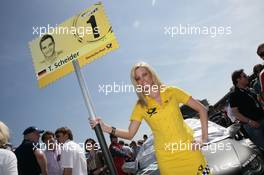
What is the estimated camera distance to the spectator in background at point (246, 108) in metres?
6.08

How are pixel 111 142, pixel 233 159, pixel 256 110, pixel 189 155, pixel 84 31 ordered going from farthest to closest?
pixel 111 142 → pixel 256 110 → pixel 233 159 → pixel 84 31 → pixel 189 155

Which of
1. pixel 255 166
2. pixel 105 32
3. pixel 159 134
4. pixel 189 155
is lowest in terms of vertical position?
pixel 255 166

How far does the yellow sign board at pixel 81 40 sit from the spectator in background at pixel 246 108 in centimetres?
341

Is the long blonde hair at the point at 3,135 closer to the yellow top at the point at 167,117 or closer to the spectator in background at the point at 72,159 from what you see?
the yellow top at the point at 167,117

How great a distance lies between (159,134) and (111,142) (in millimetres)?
7043

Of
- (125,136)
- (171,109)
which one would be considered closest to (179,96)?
(171,109)

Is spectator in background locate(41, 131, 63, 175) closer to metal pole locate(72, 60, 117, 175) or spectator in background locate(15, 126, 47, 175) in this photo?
spectator in background locate(15, 126, 47, 175)

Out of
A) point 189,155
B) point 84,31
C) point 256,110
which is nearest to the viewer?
point 189,155

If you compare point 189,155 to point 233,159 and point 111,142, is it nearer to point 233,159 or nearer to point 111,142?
point 233,159

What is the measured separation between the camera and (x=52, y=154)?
7.73 meters

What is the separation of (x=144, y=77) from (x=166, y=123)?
530 millimetres

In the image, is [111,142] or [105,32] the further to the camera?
[111,142]

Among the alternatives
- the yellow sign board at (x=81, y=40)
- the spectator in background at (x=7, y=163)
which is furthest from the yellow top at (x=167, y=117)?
the spectator in background at (x=7, y=163)

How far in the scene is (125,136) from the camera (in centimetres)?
391
